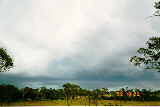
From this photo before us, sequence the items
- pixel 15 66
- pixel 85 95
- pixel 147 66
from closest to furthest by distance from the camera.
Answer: pixel 147 66
pixel 15 66
pixel 85 95

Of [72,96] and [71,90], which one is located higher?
[71,90]

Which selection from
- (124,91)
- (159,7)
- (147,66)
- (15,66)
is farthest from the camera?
(124,91)

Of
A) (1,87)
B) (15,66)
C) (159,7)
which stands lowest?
(1,87)

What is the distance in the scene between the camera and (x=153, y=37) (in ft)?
56.8

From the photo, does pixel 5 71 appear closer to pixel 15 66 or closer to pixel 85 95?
pixel 15 66

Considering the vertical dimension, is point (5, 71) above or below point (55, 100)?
above

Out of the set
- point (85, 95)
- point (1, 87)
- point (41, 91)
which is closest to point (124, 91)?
point (85, 95)

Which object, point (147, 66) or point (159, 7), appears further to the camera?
point (147, 66)

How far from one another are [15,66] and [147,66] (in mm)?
25831

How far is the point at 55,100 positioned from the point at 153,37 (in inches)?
3649

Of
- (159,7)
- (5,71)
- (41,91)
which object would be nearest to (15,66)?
(5,71)

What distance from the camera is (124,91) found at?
102000 mm

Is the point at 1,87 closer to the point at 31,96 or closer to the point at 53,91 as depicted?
the point at 31,96

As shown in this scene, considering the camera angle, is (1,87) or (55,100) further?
(55,100)
